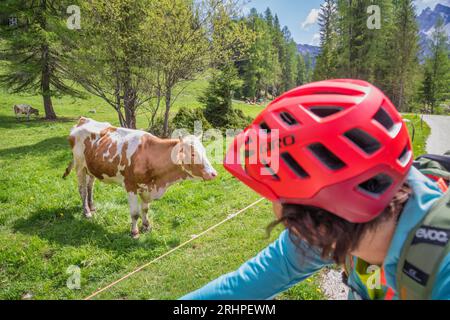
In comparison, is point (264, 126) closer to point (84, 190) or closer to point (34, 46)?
point (84, 190)

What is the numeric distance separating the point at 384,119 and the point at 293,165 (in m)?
0.44

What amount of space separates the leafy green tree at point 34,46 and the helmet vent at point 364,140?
1909cm

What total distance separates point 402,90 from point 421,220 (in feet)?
146

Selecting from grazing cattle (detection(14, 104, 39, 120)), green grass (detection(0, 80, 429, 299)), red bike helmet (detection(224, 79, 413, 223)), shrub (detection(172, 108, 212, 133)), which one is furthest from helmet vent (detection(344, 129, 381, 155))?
grazing cattle (detection(14, 104, 39, 120))

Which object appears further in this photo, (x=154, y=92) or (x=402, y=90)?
(x=402, y=90)

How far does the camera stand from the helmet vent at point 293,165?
4.53 ft

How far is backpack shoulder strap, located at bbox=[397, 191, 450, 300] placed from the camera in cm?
109

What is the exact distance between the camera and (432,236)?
44.5 inches

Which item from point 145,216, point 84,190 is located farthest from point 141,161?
point 84,190

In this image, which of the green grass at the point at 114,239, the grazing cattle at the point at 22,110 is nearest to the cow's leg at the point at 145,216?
the green grass at the point at 114,239

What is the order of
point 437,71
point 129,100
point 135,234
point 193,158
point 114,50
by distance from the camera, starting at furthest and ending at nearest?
point 437,71
point 129,100
point 114,50
point 135,234
point 193,158

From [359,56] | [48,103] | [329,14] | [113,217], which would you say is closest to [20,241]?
[113,217]

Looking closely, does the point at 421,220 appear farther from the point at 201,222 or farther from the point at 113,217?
the point at 113,217

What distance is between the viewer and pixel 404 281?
3.86ft
